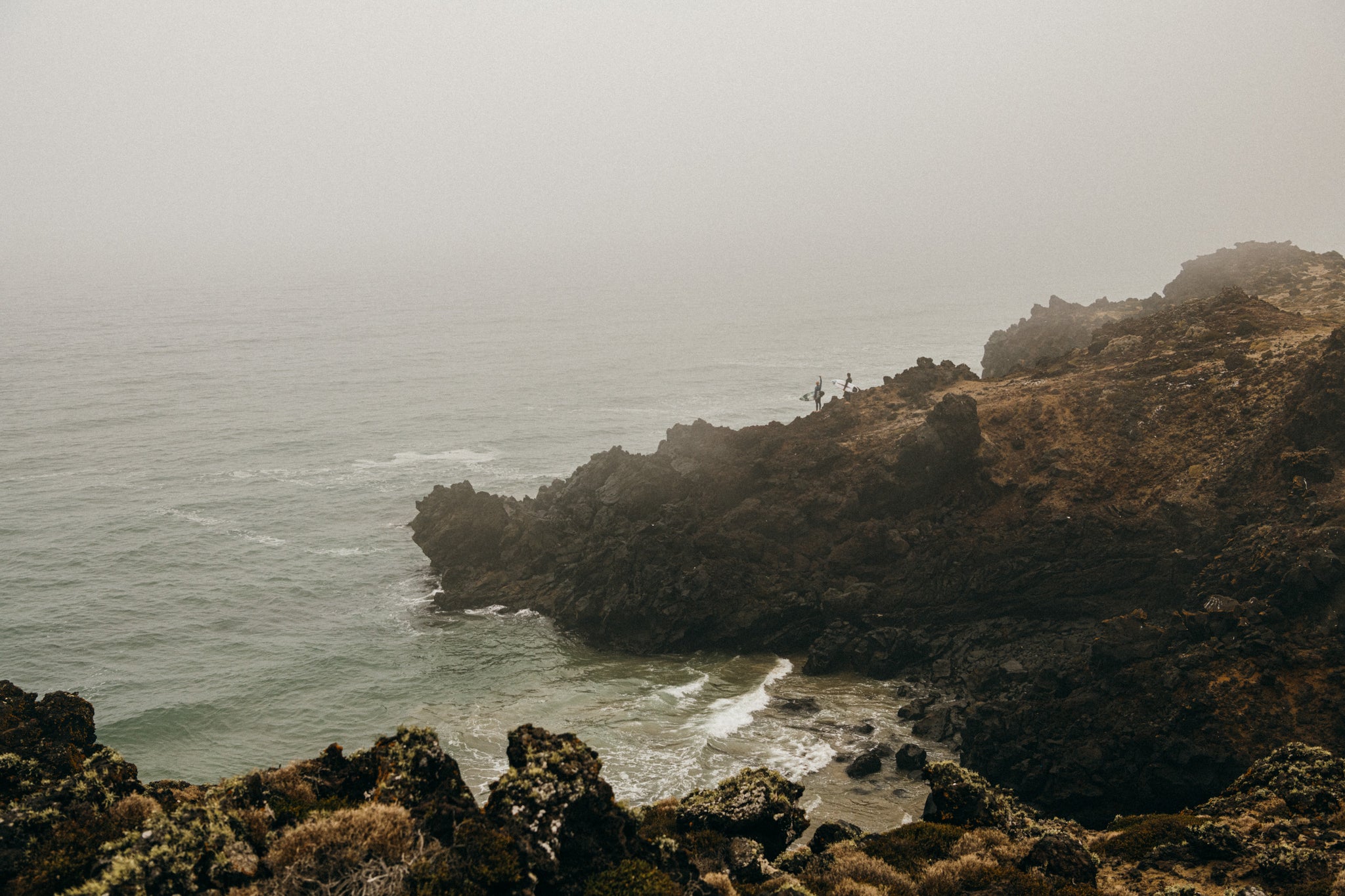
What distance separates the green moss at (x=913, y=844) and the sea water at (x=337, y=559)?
7.34 meters

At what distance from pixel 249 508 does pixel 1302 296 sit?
71271 mm

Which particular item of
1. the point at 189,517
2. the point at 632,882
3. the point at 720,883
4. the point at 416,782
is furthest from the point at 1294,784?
the point at 189,517

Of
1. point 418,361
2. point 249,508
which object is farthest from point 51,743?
point 418,361

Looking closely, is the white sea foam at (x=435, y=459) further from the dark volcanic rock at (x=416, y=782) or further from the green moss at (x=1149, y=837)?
the green moss at (x=1149, y=837)

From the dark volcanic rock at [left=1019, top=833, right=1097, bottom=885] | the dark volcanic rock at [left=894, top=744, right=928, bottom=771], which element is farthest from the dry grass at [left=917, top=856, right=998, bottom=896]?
the dark volcanic rock at [left=894, top=744, right=928, bottom=771]

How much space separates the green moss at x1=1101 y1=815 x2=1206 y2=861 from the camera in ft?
66.3

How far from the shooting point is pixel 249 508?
200 ft

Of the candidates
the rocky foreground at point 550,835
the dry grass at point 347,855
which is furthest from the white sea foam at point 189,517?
the dry grass at point 347,855

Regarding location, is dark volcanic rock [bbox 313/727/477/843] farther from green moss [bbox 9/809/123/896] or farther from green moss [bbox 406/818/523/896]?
green moss [bbox 9/809/123/896]

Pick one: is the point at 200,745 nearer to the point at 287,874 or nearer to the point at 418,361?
the point at 287,874

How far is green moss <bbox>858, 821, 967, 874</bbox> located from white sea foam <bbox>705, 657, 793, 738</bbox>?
1319 cm

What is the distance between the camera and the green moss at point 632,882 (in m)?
14.8

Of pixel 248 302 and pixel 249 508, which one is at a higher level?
pixel 248 302

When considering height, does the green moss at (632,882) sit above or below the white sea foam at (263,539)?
above
